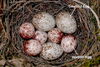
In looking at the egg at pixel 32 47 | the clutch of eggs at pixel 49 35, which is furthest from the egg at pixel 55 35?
the egg at pixel 32 47

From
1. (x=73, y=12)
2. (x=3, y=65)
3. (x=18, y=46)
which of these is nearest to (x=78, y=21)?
(x=73, y=12)

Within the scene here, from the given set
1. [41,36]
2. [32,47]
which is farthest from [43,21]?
[32,47]

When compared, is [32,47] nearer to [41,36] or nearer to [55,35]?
[41,36]

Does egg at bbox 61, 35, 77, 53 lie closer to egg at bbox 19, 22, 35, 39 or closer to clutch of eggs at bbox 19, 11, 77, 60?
clutch of eggs at bbox 19, 11, 77, 60

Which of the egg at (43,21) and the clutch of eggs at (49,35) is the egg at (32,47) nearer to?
the clutch of eggs at (49,35)

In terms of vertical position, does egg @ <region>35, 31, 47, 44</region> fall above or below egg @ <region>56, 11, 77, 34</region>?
below

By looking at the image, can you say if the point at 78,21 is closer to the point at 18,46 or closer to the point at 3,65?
the point at 18,46

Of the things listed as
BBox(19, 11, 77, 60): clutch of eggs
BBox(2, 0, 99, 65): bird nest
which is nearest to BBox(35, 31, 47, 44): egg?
BBox(19, 11, 77, 60): clutch of eggs
